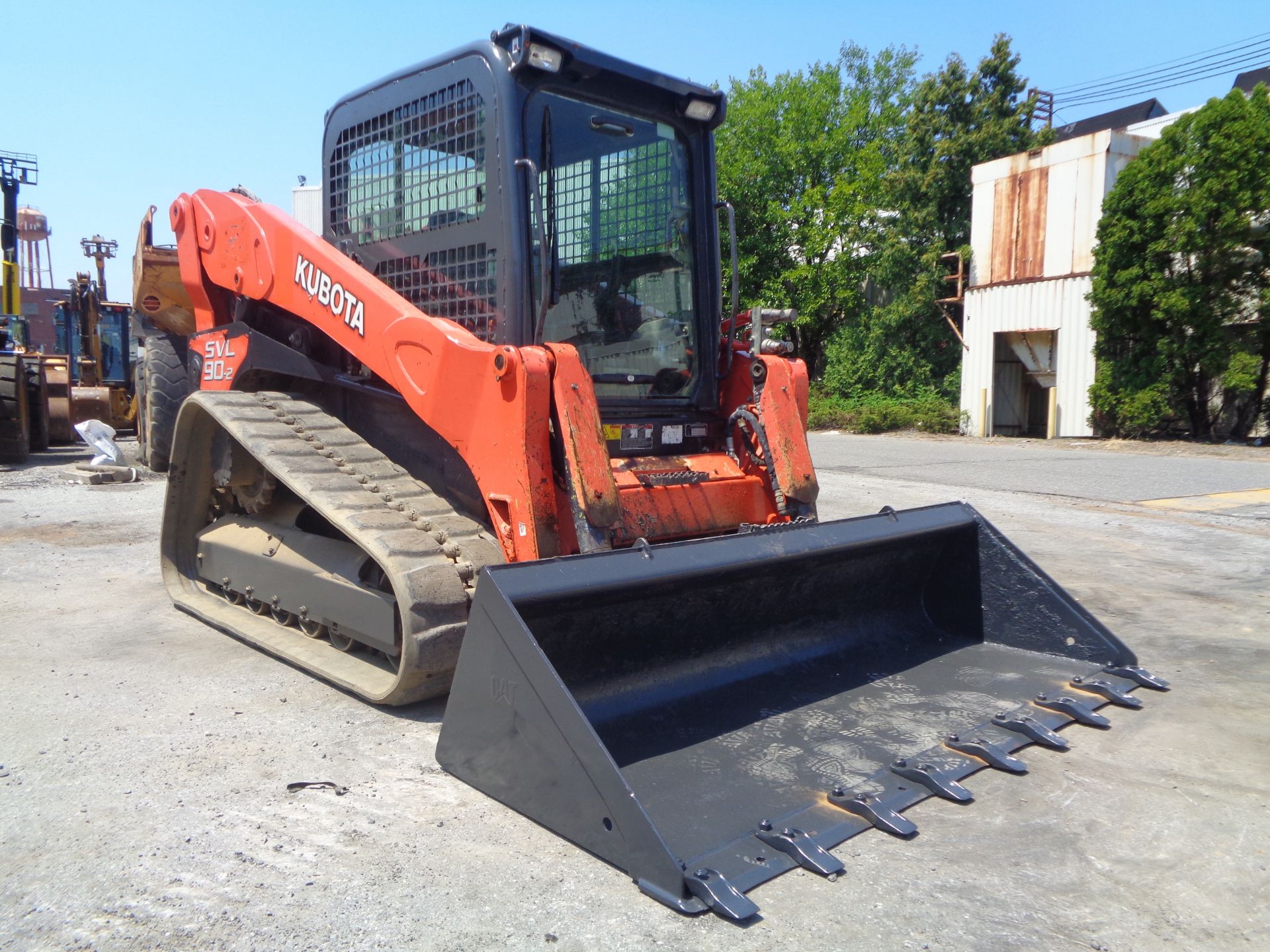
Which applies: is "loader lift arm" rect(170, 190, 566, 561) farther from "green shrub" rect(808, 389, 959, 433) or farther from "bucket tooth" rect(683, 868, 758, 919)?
"green shrub" rect(808, 389, 959, 433)

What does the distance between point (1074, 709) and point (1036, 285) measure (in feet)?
62.9

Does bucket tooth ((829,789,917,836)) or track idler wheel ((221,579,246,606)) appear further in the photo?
track idler wheel ((221,579,246,606))

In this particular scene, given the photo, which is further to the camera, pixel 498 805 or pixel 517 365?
pixel 517 365

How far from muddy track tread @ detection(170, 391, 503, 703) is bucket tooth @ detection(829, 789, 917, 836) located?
147 cm

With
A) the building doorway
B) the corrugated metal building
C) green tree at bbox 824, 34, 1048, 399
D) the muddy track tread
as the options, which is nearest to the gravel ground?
the muddy track tread

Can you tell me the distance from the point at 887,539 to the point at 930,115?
26.7 metres

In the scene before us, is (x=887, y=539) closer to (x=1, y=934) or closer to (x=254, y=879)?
(x=254, y=879)

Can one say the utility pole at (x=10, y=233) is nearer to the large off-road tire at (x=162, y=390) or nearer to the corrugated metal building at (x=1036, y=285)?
the large off-road tire at (x=162, y=390)

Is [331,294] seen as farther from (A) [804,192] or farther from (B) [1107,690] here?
(A) [804,192]

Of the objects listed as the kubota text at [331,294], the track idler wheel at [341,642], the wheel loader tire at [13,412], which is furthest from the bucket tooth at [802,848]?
the wheel loader tire at [13,412]

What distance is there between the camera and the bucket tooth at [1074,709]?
364 centimetres

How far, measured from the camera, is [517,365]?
3.65 metres

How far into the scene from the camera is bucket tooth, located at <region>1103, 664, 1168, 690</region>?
4.02 metres

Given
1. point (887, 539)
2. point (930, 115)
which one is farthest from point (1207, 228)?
point (887, 539)
